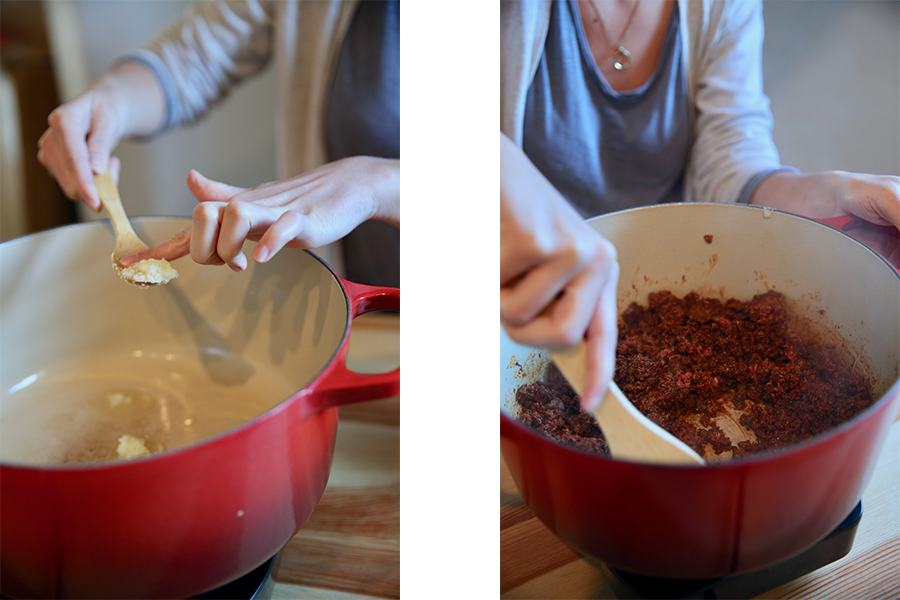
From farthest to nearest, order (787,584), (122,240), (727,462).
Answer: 1. (122,240)
2. (787,584)
3. (727,462)

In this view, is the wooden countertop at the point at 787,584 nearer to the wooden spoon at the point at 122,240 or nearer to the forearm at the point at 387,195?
the forearm at the point at 387,195

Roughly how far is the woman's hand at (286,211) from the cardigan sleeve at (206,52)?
15 cm

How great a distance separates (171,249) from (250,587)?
257 mm

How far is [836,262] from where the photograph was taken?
0.39 meters

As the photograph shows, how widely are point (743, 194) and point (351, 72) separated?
347 mm

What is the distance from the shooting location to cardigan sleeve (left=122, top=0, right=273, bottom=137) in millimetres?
531

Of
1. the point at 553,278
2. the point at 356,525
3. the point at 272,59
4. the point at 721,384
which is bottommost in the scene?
the point at 356,525

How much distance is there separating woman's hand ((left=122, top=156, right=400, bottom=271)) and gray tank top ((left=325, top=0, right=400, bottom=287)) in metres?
0.05

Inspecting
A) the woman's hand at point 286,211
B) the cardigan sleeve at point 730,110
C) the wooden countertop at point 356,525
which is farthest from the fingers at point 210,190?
the cardigan sleeve at point 730,110

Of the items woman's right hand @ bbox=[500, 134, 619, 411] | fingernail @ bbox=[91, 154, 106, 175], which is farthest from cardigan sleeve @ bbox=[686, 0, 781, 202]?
fingernail @ bbox=[91, 154, 106, 175]

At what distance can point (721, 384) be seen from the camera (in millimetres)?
392

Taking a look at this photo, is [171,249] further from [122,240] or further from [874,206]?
[874,206]

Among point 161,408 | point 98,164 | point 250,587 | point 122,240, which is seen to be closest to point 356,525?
point 250,587

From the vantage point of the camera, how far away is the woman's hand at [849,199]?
1.29 ft
